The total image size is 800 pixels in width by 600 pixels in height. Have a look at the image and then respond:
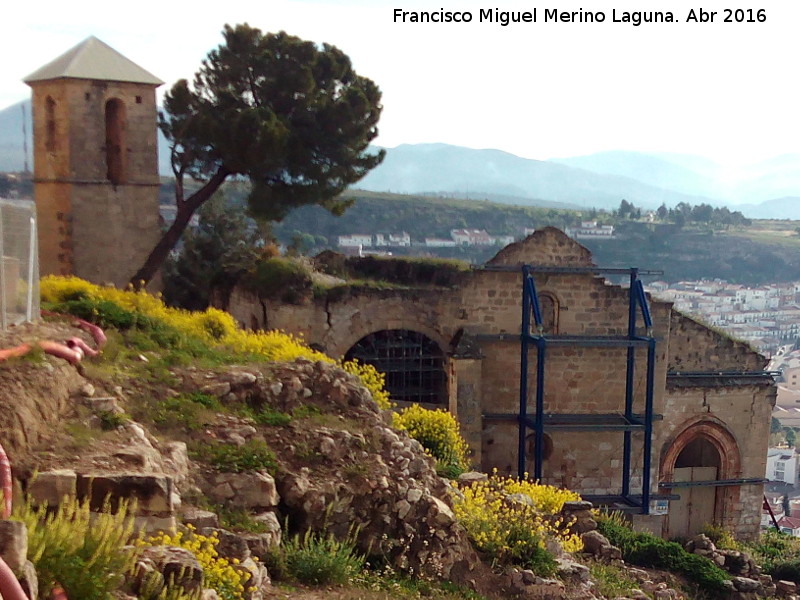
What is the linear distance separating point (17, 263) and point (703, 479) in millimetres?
14723

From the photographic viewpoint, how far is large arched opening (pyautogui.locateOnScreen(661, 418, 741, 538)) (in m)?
18.0

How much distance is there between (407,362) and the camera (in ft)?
53.1

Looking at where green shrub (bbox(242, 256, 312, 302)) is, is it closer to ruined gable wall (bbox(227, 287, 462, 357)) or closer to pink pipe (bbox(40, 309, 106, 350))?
ruined gable wall (bbox(227, 287, 462, 357))

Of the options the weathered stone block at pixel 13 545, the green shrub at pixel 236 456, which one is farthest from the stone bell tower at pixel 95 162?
the weathered stone block at pixel 13 545

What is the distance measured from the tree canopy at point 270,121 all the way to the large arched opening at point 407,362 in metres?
4.71

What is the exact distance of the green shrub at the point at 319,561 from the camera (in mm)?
7023

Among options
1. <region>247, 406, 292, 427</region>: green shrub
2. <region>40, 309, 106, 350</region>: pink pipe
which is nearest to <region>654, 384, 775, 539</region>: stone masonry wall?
<region>247, 406, 292, 427</region>: green shrub

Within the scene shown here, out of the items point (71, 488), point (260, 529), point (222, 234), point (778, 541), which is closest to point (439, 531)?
point (260, 529)

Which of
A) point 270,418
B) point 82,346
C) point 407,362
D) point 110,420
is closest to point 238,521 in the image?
point 110,420

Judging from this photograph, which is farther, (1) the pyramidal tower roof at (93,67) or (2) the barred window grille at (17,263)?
(1) the pyramidal tower roof at (93,67)

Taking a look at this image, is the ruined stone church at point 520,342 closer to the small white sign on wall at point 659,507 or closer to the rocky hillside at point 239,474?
the small white sign on wall at point 659,507

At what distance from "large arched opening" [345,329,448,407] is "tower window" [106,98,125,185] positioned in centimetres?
713

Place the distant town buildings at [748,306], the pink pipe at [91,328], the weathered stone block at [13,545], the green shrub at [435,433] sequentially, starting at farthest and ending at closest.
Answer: the distant town buildings at [748,306]
the green shrub at [435,433]
the pink pipe at [91,328]
the weathered stone block at [13,545]

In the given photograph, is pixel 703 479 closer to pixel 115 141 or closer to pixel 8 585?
pixel 115 141
